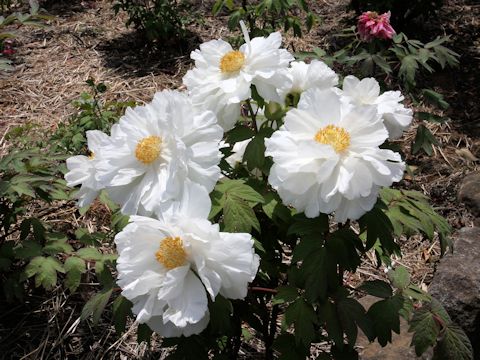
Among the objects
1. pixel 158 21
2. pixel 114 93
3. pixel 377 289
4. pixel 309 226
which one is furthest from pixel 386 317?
pixel 158 21

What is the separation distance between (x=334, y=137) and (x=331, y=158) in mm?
76

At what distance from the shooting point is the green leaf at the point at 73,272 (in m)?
1.98

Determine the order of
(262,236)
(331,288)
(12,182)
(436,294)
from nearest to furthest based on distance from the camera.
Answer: (331,288) < (262,236) < (12,182) < (436,294)

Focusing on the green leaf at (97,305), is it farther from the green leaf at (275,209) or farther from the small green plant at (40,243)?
the green leaf at (275,209)

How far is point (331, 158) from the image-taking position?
1.22 metres

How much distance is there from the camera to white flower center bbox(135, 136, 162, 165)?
4.20ft

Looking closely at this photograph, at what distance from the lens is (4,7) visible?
5.65m

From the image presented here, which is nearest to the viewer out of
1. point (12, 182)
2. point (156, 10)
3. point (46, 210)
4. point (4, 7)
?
point (12, 182)

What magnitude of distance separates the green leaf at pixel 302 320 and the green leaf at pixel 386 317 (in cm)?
19

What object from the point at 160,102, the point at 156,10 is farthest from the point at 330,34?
the point at 160,102

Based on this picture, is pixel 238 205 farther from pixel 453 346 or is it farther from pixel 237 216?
pixel 453 346

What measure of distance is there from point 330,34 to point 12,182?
3.63m

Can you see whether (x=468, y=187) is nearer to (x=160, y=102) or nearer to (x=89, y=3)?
(x=160, y=102)

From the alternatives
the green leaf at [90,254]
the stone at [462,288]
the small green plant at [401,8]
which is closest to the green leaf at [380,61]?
the stone at [462,288]
